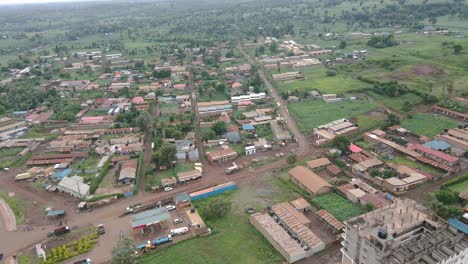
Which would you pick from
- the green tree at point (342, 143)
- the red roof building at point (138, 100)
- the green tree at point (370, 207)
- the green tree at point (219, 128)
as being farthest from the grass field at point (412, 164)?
the red roof building at point (138, 100)

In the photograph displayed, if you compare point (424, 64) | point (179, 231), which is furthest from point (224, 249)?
point (424, 64)

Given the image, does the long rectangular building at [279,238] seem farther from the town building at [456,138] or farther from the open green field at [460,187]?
the town building at [456,138]

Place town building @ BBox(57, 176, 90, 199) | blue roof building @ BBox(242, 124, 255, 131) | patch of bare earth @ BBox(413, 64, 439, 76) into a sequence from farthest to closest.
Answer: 1. patch of bare earth @ BBox(413, 64, 439, 76)
2. blue roof building @ BBox(242, 124, 255, 131)
3. town building @ BBox(57, 176, 90, 199)

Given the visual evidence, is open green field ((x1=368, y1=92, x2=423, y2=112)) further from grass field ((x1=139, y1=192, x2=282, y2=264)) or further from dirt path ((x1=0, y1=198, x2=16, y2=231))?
dirt path ((x1=0, y1=198, x2=16, y2=231))

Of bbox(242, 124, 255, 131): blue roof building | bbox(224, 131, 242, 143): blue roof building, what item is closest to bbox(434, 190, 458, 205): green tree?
bbox(224, 131, 242, 143): blue roof building

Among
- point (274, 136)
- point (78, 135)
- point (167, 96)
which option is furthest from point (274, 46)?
point (78, 135)

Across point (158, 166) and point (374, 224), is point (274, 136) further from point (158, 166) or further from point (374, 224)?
point (374, 224)

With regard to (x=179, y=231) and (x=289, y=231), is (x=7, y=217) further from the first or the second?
(x=289, y=231)
